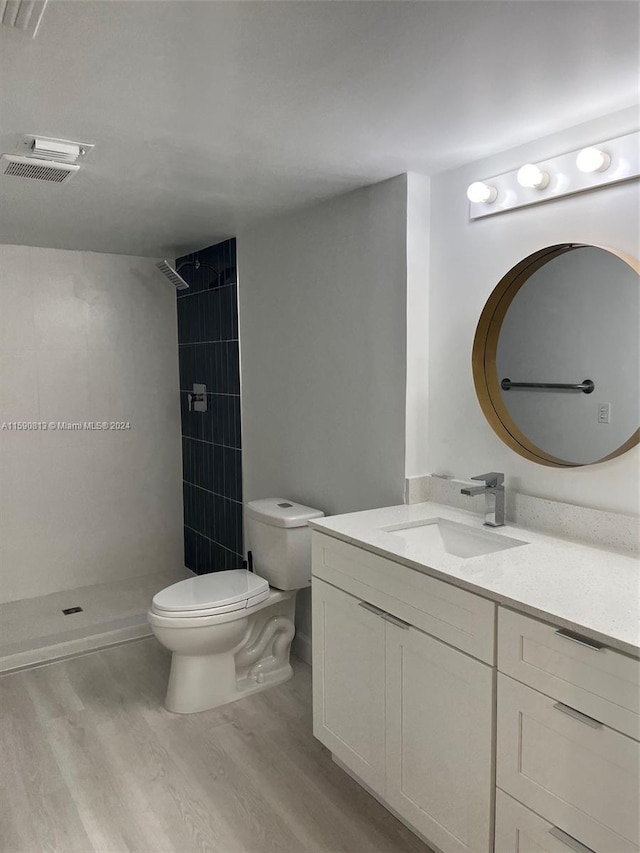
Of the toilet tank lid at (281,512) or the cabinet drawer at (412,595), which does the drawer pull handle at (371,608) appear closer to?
the cabinet drawer at (412,595)

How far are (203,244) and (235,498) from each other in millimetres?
1467

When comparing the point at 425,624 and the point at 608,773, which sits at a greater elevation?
the point at 425,624

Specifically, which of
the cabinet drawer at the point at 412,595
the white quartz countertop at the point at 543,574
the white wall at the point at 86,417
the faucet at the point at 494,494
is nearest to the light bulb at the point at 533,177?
the faucet at the point at 494,494

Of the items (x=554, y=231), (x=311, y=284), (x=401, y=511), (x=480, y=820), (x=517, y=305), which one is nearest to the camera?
(x=480, y=820)

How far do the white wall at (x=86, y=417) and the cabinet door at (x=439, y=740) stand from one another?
8.78 ft

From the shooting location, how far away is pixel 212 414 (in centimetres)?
396

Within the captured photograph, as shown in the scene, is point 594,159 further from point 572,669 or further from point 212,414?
point 212,414

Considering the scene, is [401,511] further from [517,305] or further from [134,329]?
[134,329]

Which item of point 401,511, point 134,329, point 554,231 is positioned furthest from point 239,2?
point 134,329

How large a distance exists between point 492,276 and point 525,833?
1660 mm

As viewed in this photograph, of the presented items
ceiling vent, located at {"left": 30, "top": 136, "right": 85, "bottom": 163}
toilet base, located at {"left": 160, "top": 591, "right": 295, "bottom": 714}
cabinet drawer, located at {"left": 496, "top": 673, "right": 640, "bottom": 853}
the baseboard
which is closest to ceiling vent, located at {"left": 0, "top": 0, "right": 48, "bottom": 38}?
ceiling vent, located at {"left": 30, "top": 136, "right": 85, "bottom": 163}

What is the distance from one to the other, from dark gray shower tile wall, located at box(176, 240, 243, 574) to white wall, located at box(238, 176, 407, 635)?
123 mm

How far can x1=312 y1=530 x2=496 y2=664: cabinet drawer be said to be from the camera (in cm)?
166

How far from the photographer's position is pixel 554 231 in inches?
82.0
